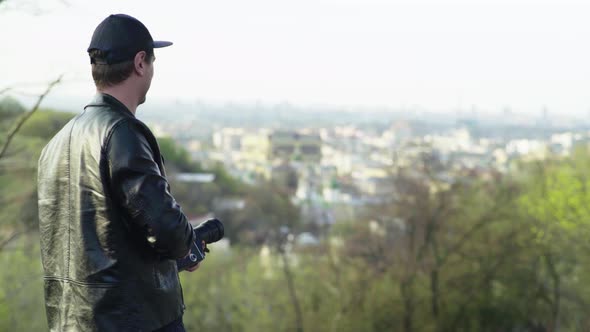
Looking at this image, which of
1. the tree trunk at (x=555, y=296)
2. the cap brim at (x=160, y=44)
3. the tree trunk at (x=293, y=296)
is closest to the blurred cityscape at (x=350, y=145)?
the tree trunk at (x=293, y=296)

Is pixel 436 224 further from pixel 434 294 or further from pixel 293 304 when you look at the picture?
pixel 293 304

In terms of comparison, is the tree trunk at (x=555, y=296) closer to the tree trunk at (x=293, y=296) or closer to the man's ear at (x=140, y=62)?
the tree trunk at (x=293, y=296)

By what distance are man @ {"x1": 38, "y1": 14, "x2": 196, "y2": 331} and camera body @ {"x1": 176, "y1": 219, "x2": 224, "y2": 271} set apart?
10cm

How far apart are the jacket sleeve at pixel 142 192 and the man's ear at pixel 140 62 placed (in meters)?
0.15

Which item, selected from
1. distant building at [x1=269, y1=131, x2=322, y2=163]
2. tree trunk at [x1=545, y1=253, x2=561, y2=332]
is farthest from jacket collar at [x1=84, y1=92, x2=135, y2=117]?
distant building at [x1=269, y1=131, x2=322, y2=163]

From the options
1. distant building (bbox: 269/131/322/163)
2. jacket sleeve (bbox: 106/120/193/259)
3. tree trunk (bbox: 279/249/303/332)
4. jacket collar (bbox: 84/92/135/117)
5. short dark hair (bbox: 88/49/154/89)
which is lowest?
tree trunk (bbox: 279/249/303/332)

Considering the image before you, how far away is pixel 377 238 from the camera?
1559 cm

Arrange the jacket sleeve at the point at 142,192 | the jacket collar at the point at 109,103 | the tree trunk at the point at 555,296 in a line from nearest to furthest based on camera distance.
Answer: the jacket sleeve at the point at 142,192 < the jacket collar at the point at 109,103 < the tree trunk at the point at 555,296

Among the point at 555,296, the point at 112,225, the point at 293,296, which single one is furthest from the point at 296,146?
the point at 112,225

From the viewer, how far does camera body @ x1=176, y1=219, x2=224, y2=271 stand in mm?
1778

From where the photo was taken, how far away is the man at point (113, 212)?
1.53m

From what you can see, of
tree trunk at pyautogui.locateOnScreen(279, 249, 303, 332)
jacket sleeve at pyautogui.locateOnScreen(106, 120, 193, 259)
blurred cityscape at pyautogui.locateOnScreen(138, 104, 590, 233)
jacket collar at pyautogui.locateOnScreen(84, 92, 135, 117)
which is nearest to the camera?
jacket sleeve at pyautogui.locateOnScreen(106, 120, 193, 259)

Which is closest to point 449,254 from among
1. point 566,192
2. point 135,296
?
point 566,192

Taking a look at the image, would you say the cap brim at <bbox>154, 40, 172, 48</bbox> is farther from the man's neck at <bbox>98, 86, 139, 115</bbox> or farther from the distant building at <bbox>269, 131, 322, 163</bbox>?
the distant building at <bbox>269, 131, 322, 163</bbox>
